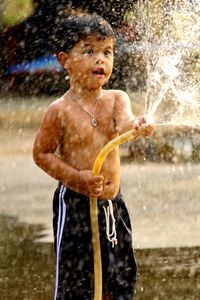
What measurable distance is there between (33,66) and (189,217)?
8077 mm

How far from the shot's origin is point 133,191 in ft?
21.3

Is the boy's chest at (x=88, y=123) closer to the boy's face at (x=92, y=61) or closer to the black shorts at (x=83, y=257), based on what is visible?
the boy's face at (x=92, y=61)

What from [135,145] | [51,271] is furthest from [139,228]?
[135,145]

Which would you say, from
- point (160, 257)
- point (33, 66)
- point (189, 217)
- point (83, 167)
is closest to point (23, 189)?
point (189, 217)

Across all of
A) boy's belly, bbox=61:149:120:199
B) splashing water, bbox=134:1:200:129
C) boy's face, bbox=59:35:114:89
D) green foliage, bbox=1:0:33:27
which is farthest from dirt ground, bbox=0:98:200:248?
green foliage, bbox=1:0:33:27

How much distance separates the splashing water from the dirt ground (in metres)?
0.44

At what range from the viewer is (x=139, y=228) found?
5348 millimetres

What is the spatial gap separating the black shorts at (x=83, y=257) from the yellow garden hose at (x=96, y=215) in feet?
0.20

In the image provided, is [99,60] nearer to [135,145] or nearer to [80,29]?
[80,29]

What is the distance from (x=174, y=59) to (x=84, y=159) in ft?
6.31

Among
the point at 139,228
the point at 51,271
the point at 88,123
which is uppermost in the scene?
the point at 88,123

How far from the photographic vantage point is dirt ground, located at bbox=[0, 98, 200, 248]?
5188 mm

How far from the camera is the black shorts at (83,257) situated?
132 inches

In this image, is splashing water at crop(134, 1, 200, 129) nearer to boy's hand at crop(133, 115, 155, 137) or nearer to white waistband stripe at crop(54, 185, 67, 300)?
boy's hand at crop(133, 115, 155, 137)
